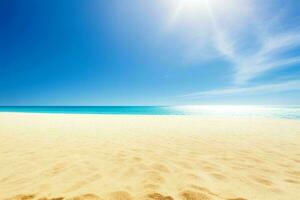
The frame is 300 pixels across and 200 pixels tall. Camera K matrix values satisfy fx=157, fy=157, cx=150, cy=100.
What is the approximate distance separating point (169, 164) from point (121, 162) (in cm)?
132

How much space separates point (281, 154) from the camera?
16.8 ft

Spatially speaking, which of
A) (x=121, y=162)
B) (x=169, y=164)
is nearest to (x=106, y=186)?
(x=121, y=162)

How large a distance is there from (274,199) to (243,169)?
124cm

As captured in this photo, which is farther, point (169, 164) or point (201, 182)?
point (169, 164)

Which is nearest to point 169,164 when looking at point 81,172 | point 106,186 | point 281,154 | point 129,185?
point 129,185

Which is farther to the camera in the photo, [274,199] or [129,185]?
[129,185]

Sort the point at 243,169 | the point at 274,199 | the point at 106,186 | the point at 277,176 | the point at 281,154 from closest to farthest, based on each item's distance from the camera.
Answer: the point at 274,199 < the point at 106,186 < the point at 277,176 < the point at 243,169 < the point at 281,154

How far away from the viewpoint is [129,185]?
3.06m

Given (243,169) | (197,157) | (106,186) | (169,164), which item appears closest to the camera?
(106,186)

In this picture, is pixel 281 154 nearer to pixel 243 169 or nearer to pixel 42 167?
pixel 243 169

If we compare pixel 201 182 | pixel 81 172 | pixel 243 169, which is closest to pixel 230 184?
pixel 201 182

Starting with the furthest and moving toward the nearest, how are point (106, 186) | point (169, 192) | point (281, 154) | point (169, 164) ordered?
point (281, 154)
point (169, 164)
point (106, 186)
point (169, 192)

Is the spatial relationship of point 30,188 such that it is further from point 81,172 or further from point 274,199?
point 274,199

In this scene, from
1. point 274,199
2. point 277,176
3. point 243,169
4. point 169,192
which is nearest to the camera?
point 274,199
